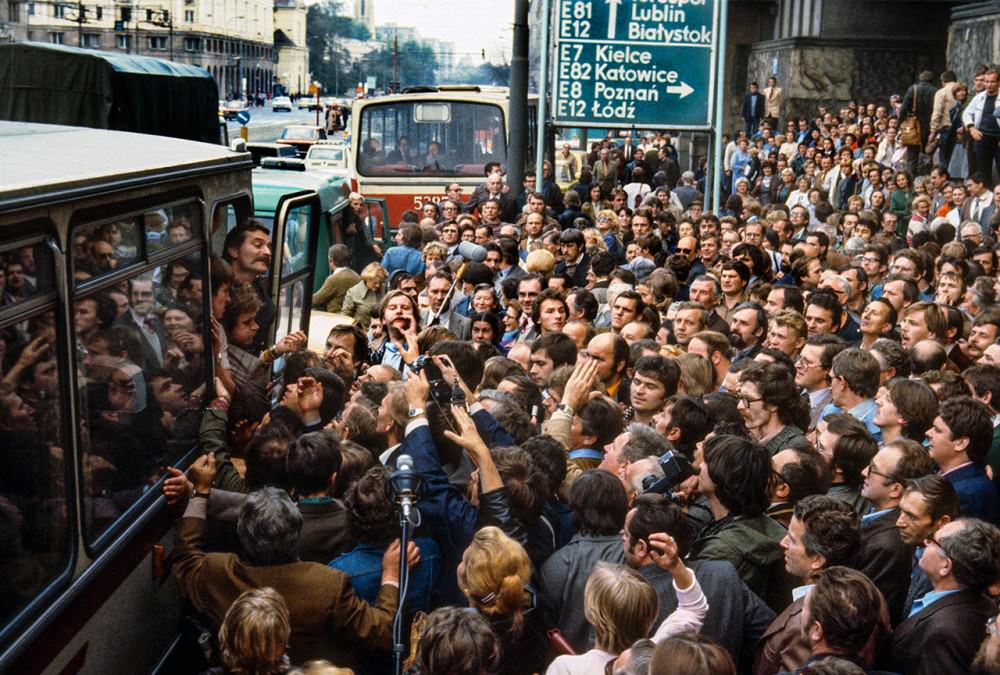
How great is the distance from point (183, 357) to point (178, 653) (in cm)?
121

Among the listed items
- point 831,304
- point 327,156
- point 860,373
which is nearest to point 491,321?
point 831,304

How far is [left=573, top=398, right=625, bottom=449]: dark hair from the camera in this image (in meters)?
6.22

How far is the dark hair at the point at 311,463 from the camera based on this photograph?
5168 mm

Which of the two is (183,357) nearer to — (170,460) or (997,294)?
(170,460)

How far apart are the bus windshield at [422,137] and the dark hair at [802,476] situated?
1483 centimetres

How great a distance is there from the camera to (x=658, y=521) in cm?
466

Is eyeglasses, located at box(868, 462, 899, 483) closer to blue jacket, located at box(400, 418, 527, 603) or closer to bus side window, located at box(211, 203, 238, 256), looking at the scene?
blue jacket, located at box(400, 418, 527, 603)

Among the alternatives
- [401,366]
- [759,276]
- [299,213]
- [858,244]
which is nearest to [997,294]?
[759,276]

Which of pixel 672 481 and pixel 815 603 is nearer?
pixel 815 603

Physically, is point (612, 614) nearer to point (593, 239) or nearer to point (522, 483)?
point (522, 483)

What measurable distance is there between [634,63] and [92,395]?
1109 centimetres

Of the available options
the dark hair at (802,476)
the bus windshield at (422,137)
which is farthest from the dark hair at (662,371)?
the bus windshield at (422,137)

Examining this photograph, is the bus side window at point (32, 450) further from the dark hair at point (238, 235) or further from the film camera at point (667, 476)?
the dark hair at point (238, 235)

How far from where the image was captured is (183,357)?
227 inches
